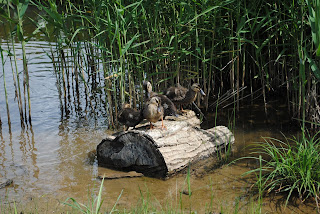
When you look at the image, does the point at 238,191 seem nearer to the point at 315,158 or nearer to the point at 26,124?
the point at 315,158

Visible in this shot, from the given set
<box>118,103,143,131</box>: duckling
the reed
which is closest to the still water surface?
the reed

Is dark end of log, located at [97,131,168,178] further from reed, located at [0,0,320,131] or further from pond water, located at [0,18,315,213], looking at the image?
reed, located at [0,0,320,131]

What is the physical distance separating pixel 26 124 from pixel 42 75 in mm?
3504

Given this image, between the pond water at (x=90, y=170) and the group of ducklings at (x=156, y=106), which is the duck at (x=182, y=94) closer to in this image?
the group of ducklings at (x=156, y=106)

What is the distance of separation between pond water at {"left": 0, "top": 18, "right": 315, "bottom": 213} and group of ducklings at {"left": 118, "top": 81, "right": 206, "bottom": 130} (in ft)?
2.53

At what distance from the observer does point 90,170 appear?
217 inches

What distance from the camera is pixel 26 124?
7.36 metres

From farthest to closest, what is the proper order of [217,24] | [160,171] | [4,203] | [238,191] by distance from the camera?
[217,24], [160,171], [238,191], [4,203]

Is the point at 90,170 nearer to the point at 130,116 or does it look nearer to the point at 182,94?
the point at 130,116

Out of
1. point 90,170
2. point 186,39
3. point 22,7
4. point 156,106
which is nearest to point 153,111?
point 156,106

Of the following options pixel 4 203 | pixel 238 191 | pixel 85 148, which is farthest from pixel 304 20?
pixel 4 203

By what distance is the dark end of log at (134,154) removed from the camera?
5.25 m

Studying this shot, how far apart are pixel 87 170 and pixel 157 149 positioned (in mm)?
1031

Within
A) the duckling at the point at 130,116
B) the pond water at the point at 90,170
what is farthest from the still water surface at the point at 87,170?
the duckling at the point at 130,116
